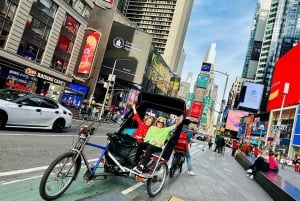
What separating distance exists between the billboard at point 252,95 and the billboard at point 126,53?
112 feet

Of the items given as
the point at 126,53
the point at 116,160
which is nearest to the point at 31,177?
the point at 116,160

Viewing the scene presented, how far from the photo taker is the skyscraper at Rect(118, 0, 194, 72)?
16725 centimetres

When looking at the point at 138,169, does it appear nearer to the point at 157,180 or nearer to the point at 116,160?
the point at 116,160

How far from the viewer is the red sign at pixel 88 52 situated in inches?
2183

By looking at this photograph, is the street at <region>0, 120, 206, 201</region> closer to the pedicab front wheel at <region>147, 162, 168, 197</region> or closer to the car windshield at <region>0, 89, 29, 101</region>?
the pedicab front wheel at <region>147, 162, 168, 197</region>

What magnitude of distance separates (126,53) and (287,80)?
1393 inches

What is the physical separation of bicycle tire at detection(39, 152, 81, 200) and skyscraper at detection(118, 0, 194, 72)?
16248 centimetres

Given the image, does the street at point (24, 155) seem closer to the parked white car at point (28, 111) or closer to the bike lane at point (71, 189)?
the bike lane at point (71, 189)

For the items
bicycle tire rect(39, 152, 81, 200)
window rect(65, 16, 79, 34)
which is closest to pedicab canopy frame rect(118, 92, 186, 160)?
bicycle tire rect(39, 152, 81, 200)

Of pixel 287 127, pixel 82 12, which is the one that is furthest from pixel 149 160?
pixel 287 127

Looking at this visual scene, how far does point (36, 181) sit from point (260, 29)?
20175cm

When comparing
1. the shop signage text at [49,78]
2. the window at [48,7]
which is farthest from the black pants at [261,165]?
the window at [48,7]

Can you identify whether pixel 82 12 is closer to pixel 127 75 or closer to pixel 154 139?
pixel 127 75

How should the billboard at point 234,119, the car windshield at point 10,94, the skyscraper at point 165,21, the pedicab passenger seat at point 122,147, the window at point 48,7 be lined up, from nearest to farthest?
the pedicab passenger seat at point 122,147, the car windshield at point 10,94, the window at point 48,7, the billboard at point 234,119, the skyscraper at point 165,21
